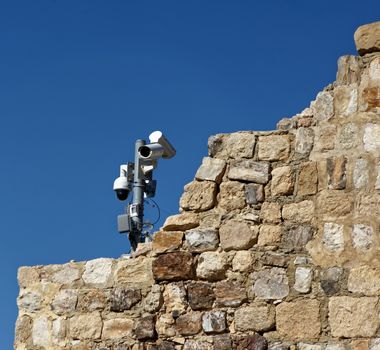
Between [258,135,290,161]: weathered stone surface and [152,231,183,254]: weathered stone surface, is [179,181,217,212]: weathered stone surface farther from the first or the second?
[258,135,290,161]: weathered stone surface

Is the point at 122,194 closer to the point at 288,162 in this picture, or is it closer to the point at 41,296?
the point at 41,296

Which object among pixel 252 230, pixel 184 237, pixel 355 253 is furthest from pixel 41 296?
pixel 355 253

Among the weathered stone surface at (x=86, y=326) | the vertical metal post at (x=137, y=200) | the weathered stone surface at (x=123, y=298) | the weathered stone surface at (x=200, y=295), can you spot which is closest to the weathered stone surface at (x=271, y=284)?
the weathered stone surface at (x=200, y=295)

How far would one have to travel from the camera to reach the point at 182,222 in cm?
771

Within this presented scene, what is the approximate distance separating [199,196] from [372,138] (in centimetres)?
126

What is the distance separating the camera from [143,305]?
7.72 metres

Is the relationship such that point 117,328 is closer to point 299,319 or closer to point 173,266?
point 173,266

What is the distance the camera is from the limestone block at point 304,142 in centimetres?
756

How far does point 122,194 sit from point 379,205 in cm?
321

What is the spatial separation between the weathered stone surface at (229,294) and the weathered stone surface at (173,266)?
249 millimetres

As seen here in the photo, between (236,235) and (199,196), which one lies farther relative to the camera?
(199,196)

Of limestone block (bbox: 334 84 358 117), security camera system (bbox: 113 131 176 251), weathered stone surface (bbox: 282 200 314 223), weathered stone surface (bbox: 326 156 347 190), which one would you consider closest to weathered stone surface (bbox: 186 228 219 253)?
weathered stone surface (bbox: 282 200 314 223)

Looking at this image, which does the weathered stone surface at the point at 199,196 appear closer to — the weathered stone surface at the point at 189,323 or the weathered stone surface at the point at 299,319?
the weathered stone surface at the point at 189,323

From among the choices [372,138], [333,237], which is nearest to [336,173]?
[372,138]
